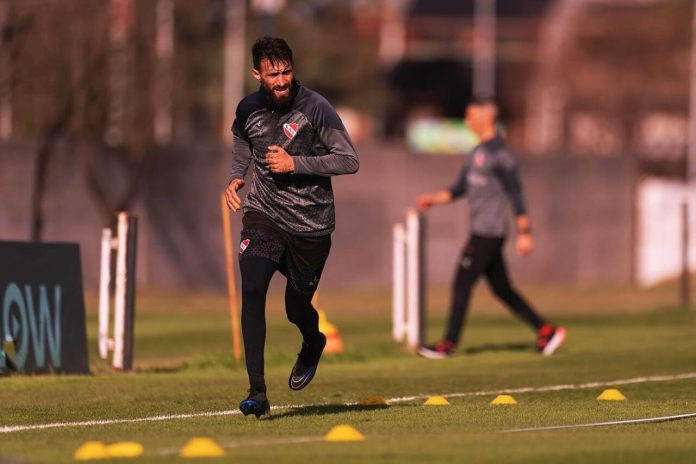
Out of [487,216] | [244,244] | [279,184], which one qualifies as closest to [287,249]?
[244,244]

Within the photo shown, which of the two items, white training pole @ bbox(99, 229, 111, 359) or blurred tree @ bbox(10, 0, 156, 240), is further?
blurred tree @ bbox(10, 0, 156, 240)

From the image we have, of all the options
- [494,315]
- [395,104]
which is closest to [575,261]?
[494,315]

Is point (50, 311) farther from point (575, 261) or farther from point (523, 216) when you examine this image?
point (575, 261)

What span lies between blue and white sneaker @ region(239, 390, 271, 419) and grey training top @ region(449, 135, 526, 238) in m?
6.01

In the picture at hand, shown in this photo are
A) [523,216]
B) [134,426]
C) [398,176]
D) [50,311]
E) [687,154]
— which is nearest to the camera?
[134,426]

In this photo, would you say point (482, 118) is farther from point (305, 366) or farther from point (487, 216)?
point (305, 366)

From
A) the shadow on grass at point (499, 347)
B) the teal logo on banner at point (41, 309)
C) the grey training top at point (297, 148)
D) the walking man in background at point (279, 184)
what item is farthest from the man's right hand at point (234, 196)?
the shadow on grass at point (499, 347)

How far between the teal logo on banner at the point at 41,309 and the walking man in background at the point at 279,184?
10.2 feet

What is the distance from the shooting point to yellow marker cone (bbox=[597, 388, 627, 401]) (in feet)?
35.2

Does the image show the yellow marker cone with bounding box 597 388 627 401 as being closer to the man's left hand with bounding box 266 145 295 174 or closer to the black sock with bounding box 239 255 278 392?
the black sock with bounding box 239 255 278 392

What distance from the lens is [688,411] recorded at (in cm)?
990

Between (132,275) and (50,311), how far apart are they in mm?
953

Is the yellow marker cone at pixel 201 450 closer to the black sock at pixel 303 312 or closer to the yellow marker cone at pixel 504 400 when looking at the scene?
the black sock at pixel 303 312

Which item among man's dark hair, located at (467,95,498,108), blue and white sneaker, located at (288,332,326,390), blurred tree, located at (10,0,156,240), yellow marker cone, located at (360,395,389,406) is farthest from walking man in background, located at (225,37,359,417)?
blurred tree, located at (10,0,156,240)
